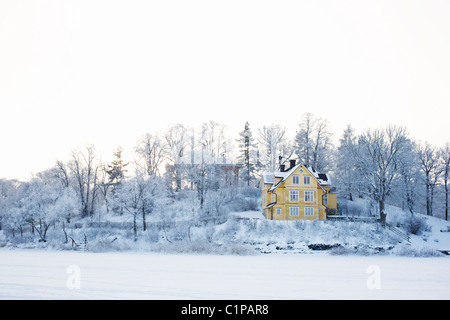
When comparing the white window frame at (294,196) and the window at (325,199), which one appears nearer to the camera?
the white window frame at (294,196)

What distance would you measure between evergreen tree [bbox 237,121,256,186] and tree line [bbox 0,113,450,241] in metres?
0.17

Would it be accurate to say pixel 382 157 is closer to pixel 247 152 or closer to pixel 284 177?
pixel 284 177

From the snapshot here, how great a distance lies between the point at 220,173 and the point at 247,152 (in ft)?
19.3

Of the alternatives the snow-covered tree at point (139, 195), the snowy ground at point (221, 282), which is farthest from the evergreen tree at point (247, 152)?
the snowy ground at point (221, 282)

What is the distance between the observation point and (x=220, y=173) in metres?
56.9

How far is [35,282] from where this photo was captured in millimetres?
14125

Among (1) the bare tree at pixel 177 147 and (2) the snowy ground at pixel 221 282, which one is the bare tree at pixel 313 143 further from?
(2) the snowy ground at pixel 221 282

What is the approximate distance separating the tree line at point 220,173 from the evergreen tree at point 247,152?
0.56ft

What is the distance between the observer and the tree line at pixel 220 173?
39.6 metres

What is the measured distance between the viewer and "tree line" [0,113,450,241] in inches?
1558

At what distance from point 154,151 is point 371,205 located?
34383 millimetres

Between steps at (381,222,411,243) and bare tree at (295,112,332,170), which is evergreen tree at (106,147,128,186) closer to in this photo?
bare tree at (295,112,332,170)

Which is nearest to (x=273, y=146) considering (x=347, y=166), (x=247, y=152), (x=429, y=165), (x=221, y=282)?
(x=247, y=152)
